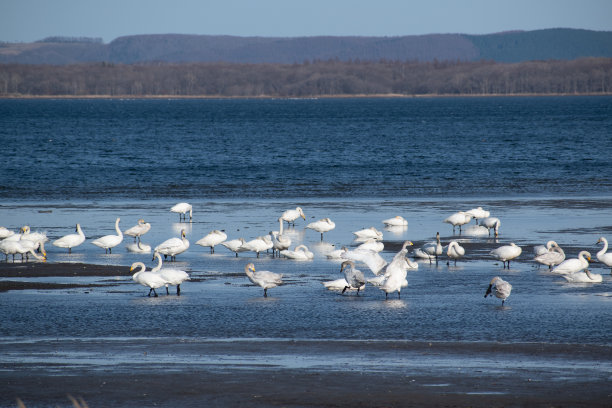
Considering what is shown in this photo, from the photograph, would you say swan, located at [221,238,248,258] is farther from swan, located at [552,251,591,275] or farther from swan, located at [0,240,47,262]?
swan, located at [552,251,591,275]

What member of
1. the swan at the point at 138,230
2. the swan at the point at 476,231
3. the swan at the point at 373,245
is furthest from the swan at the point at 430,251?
the swan at the point at 138,230

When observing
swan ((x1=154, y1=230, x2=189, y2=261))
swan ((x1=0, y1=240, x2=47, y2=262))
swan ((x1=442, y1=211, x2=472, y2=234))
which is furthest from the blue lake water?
swan ((x1=0, y1=240, x2=47, y2=262))

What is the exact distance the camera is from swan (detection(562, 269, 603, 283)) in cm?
1638

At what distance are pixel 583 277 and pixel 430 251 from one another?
11.0 feet

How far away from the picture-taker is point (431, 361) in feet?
36.2

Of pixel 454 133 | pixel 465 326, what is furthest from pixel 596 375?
pixel 454 133

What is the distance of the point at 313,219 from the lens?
27.0m

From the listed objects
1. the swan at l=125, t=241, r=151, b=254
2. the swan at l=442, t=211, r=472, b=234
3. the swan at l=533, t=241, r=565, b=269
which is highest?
the swan at l=442, t=211, r=472, b=234

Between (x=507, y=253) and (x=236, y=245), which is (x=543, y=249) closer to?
(x=507, y=253)

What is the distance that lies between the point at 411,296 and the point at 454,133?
3095 inches

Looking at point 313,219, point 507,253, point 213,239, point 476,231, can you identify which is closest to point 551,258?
point 507,253

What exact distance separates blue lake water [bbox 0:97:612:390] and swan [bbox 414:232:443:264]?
293 millimetres

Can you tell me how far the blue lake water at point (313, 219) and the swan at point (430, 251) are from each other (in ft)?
0.96

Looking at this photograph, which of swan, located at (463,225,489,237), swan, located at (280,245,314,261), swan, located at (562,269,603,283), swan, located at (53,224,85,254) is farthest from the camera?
swan, located at (463,225,489,237)
